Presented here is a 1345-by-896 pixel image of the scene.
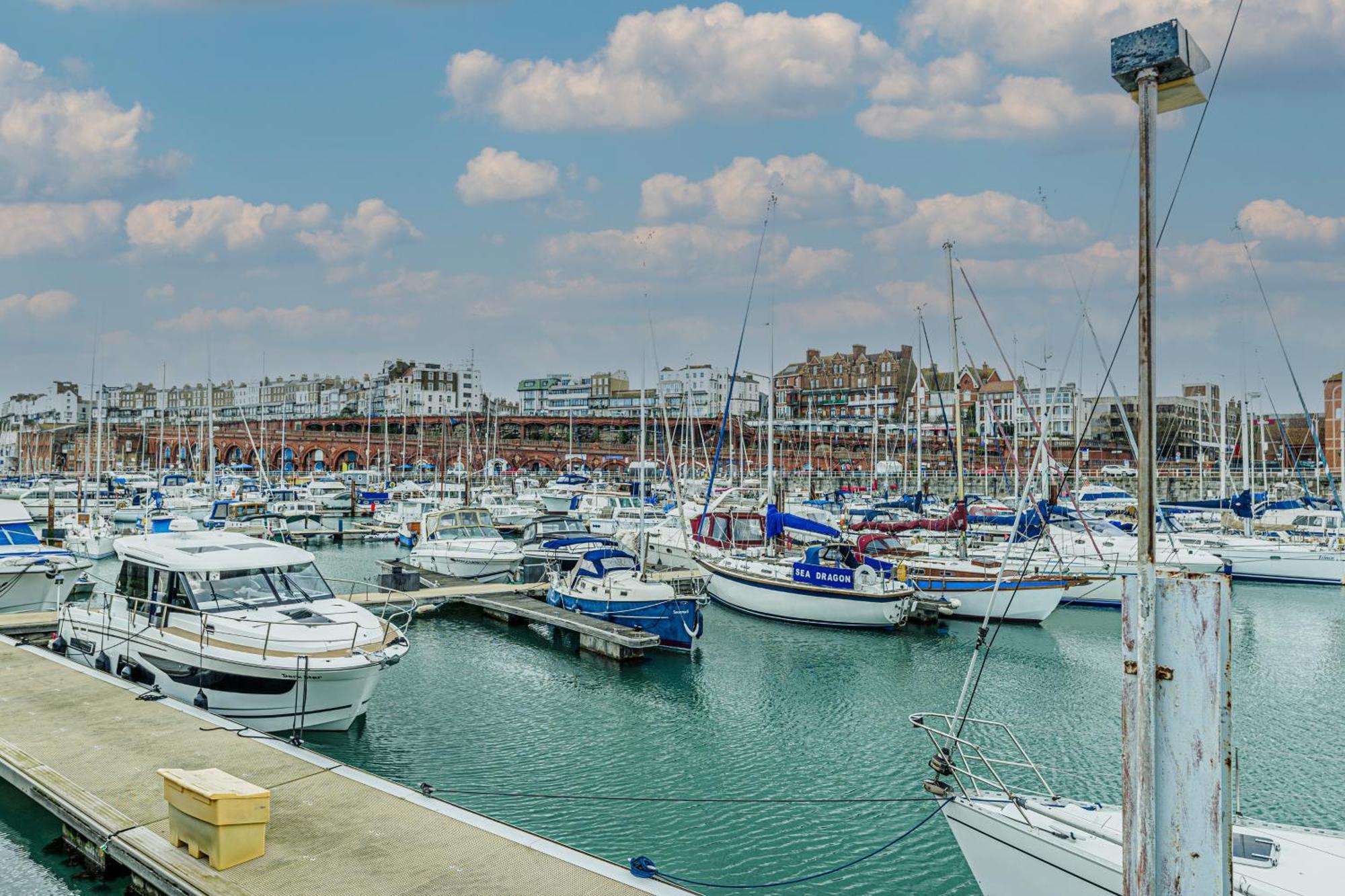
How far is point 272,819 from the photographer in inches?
389

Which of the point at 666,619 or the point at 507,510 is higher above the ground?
the point at 507,510

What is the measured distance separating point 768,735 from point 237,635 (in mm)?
9819

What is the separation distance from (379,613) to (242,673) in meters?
11.2

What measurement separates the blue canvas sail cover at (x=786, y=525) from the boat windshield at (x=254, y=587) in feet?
57.3

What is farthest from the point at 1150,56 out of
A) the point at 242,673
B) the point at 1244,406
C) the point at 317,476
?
the point at 317,476

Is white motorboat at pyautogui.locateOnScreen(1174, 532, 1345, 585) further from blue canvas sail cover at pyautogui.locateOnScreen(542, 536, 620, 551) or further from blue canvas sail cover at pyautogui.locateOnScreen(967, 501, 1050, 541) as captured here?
blue canvas sail cover at pyautogui.locateOnScreen(542, 536, 620, 551)

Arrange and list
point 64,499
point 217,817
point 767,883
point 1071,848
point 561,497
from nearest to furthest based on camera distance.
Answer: point 1071,848, point 217,817, point 767,883, point 561,497, point 64,499

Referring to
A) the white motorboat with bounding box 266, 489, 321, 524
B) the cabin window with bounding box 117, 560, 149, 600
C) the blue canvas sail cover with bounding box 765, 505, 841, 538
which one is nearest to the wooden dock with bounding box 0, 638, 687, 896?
the cabin window with bounding box 117, 560, 149, 600

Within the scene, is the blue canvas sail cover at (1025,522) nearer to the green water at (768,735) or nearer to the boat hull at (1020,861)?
the green water at (768,735)

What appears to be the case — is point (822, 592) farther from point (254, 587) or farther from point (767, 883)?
point (767, 883)

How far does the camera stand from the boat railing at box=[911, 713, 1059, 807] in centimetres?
960

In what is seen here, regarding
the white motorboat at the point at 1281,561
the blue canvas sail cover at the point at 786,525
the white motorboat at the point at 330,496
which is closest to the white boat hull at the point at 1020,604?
the blue canvas sail cover at the point at 786,525

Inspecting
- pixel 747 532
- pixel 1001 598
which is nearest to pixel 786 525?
pixel 747 532

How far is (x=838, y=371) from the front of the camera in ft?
527
